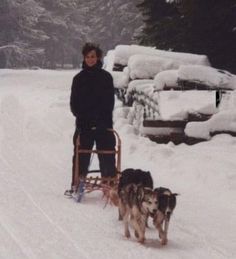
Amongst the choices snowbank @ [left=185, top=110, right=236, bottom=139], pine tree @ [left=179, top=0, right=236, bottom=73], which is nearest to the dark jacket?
snowbank @ [left=185, top=110, right=236, bottom=139]

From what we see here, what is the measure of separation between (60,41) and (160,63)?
50.7 metres

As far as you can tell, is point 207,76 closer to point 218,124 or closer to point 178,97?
point 178,97

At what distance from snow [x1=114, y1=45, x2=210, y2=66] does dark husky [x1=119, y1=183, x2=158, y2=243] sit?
369 inches

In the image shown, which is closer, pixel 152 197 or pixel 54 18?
pixel 152 197

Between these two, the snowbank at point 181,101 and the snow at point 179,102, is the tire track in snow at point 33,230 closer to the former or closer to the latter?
the snow at point 179,102

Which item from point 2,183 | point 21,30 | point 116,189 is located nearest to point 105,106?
point 116,189

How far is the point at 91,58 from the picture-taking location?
29.1 ft

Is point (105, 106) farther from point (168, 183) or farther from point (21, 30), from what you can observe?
point (21, 30)

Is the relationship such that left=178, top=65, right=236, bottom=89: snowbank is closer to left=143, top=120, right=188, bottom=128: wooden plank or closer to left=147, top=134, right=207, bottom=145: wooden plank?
left=143, top=120, right=188, bottom=128: wooden plank

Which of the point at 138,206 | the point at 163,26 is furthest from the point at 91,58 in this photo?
the point at 163,26

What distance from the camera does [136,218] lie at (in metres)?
6.67

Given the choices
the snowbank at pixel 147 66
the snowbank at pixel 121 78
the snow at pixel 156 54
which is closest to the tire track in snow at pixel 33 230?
the snow at pixel 156 54

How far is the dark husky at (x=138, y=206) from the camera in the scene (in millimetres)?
6430

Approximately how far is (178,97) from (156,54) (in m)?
3.32
